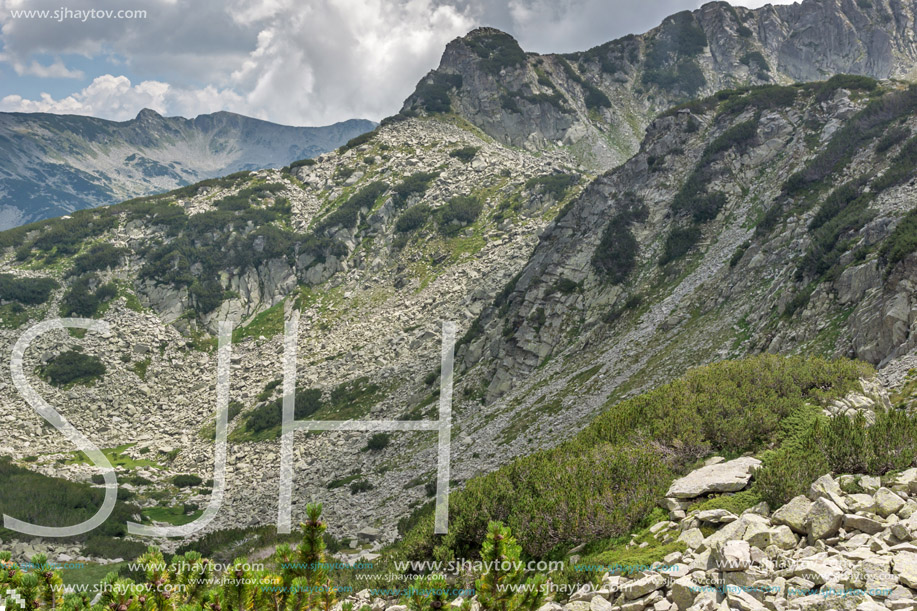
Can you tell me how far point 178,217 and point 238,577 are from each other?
292 ft

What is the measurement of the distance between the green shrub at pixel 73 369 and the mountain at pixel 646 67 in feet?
257

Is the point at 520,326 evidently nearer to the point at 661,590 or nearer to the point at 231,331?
the point at 661,590

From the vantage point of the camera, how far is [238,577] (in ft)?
23.6

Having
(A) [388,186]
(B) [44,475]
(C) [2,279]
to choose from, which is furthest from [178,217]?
(B) [44,475]

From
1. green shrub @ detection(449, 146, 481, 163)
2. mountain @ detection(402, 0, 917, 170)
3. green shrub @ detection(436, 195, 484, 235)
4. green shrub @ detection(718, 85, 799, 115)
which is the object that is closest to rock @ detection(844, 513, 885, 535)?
green shrub @ detection(718, 85, 799, 115)

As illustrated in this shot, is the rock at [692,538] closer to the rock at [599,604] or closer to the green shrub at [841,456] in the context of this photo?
the green shrub at [841,456]

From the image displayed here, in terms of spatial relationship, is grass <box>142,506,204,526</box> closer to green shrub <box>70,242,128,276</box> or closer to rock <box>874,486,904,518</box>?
rock <box>874,486,904,518</box>

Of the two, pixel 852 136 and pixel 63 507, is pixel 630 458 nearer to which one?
pixel 63 507

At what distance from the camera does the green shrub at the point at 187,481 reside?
141ft

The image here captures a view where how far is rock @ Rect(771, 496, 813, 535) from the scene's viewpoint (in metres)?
7.20

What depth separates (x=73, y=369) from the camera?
55.6 meters

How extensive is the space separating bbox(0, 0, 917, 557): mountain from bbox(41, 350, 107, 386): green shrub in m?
0.27

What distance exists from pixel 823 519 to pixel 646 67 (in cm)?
13511

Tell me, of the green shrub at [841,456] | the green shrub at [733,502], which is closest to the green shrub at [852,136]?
the green shrub at [841,456]
